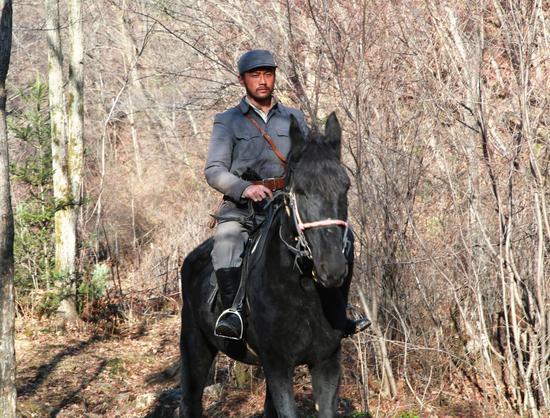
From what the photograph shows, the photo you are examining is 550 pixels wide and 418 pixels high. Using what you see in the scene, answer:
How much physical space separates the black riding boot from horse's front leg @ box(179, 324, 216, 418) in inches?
44.2

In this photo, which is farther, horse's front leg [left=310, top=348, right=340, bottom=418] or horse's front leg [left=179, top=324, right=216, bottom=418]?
horse's front leg [left=179, top=324, right=216, bottom=418]

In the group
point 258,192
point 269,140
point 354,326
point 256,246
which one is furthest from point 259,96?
point 354,326

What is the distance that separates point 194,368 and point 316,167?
310cm

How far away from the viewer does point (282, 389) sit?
5.41 m

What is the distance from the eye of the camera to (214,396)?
35.1 feet

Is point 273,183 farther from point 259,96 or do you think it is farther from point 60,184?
point 60,184

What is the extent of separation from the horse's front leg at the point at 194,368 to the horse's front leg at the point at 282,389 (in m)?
1.89

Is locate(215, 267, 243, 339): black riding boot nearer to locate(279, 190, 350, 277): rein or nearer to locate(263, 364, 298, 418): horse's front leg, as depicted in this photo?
locate(263, 364, 298, 418): horse's front leg

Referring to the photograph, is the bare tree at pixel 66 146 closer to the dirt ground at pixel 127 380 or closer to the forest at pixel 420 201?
the dirt ground at pixel 127 380

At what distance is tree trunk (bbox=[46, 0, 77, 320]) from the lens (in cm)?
1579

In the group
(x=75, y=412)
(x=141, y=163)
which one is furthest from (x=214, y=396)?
(x=141, y=163)

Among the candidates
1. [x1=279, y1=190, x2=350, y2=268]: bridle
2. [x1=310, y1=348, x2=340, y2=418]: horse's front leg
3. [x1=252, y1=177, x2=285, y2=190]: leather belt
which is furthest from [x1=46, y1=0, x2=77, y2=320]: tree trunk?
[x1=279, y1=190, x2=350, y2=268]: bridle

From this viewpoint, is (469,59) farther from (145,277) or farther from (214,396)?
(145,277)

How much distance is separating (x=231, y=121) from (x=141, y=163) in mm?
26265
